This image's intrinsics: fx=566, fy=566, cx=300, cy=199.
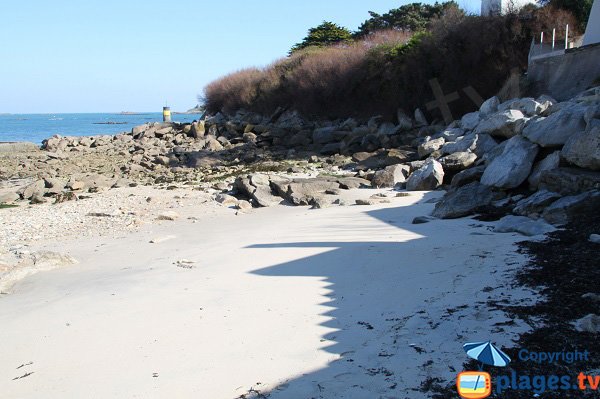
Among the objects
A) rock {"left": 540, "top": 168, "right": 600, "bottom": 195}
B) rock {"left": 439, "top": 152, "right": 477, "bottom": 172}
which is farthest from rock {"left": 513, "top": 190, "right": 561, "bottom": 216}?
rock {"left": 439, "top": 152, "right": 477, "bottom": 172}

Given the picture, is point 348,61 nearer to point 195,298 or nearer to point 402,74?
point 402,74

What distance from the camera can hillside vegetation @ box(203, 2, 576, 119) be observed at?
66.2 feet

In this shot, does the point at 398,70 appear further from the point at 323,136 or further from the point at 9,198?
the point at 9,198

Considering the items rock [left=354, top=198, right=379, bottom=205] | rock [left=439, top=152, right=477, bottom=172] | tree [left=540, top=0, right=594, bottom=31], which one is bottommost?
rock [left=354, top=198, right=379, bottom=205]

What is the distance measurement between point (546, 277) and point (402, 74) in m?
19.5

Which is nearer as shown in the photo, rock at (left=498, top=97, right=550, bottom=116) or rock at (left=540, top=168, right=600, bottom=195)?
rock at (left=540, top=168, right=600, bottom=195)

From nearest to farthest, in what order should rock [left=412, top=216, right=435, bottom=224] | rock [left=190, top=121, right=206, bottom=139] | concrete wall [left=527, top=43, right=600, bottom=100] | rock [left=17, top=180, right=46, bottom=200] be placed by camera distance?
rock [left=412, top=216, right=435, bottom=224], rock [left=17, top=180, right=46, bottom=200], concrete wall [left=527, top=43, right=600, bottom=100], rock [left=190, top=121, right=206, bottom=139]

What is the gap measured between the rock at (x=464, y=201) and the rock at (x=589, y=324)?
4473 millimetres

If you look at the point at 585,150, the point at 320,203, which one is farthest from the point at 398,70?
the point at 585,150

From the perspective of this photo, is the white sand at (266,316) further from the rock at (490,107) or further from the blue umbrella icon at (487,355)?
the rock at (490,107)

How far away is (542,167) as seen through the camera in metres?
9.09

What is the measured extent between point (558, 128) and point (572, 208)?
9.30 ft

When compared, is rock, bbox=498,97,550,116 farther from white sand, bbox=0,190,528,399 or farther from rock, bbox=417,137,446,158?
white sand, bbox=0,190,528,399

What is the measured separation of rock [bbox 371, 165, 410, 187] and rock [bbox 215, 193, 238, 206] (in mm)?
3288
